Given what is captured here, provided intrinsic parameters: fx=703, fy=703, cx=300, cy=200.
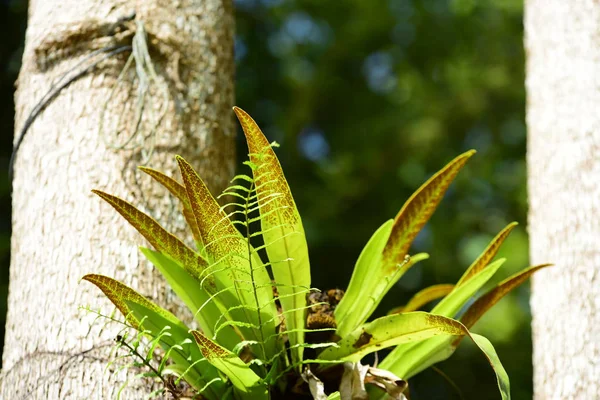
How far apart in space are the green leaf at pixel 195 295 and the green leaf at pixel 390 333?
6.2 inches

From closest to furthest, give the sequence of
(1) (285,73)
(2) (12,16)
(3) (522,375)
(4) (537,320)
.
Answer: (4) (537,320) → (2) (12,16) → (3) (522,375) → (1) (285,73)

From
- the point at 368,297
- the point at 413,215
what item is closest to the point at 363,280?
the point at 368,297

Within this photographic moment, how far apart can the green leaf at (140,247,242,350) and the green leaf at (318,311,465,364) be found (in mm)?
159

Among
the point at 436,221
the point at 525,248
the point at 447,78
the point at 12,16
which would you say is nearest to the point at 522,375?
the point at 525,248

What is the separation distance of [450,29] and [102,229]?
248 inches

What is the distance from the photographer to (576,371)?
141 cm

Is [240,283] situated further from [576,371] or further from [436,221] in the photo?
[436,221]

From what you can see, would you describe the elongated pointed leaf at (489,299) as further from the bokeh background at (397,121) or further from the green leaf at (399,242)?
the bokeh background at (397,121)

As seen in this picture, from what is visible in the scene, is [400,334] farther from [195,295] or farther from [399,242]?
[195,295]

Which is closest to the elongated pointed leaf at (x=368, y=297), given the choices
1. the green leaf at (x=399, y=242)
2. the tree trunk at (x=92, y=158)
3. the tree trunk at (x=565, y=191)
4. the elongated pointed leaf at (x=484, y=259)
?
the green leaf at (x=399, y=242)

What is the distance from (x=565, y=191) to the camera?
1.61 m

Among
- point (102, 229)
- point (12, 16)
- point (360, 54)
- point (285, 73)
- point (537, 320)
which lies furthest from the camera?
point (360, 54)

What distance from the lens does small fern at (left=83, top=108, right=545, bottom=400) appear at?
1.05 metres

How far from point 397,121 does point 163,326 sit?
16.6 ft
